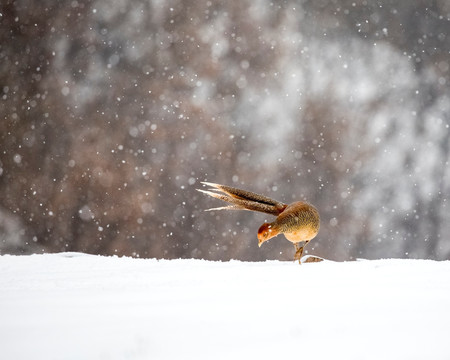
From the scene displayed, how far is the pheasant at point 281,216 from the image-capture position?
1.17 m

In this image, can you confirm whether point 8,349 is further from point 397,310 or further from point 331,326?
point 397,310

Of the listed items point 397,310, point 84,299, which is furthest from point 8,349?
point 397,310

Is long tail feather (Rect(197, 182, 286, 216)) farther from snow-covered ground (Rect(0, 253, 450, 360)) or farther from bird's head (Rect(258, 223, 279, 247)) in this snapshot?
snow-covered ground (Rect(0, 253, 450, 360))

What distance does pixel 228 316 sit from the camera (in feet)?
2.06

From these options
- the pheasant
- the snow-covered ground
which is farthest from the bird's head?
the snow-covered ground

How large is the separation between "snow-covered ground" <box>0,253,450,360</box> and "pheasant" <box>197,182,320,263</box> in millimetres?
172

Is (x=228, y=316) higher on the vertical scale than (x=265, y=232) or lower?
higher

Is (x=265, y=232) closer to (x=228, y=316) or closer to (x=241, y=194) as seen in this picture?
(x=241, y=194)

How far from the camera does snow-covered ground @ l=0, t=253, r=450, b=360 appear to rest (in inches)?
19.8

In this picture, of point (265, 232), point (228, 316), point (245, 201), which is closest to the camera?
point (228, 316)

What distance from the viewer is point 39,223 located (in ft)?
10.1

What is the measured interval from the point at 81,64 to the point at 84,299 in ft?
8.35

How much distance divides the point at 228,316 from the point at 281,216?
2.01 feet

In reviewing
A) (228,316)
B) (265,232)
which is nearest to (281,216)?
(265,232)
